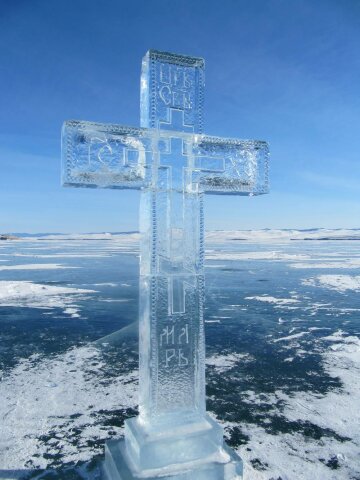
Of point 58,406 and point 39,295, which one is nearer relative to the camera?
point 58,406

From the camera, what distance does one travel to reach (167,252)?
2.94m

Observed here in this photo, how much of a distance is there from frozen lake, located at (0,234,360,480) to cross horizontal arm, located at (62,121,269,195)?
252cm

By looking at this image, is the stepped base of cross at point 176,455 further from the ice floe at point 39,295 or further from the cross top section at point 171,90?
the ice floe at point 39,295

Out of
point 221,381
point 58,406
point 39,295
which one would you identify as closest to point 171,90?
point 58,406

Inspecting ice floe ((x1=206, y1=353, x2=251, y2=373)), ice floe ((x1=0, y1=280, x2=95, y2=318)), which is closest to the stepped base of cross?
ice floe ((x1=206, y1=353, x2=251, y2=373))

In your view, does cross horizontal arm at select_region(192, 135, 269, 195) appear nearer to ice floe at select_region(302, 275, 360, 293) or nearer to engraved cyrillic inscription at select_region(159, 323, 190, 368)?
engraved cyrillic inscription at select_region(159, 323, 190, 368)

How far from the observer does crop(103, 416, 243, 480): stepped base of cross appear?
2742 mm

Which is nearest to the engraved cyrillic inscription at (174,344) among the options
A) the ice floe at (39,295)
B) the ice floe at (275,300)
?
Answer: the ice floe at (39,295)

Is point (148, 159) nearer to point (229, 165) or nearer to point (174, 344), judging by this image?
point (229, 165)

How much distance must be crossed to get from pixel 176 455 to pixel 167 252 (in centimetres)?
150

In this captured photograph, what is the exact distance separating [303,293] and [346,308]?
2164 millimetres

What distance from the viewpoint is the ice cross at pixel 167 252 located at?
280 centimetres

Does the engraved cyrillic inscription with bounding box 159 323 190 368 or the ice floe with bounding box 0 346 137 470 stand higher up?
the engraved cyrillic inscription with bounding box 159 323 190 368

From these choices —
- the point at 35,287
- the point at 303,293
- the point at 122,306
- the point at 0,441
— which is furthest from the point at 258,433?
the point at 35,287
